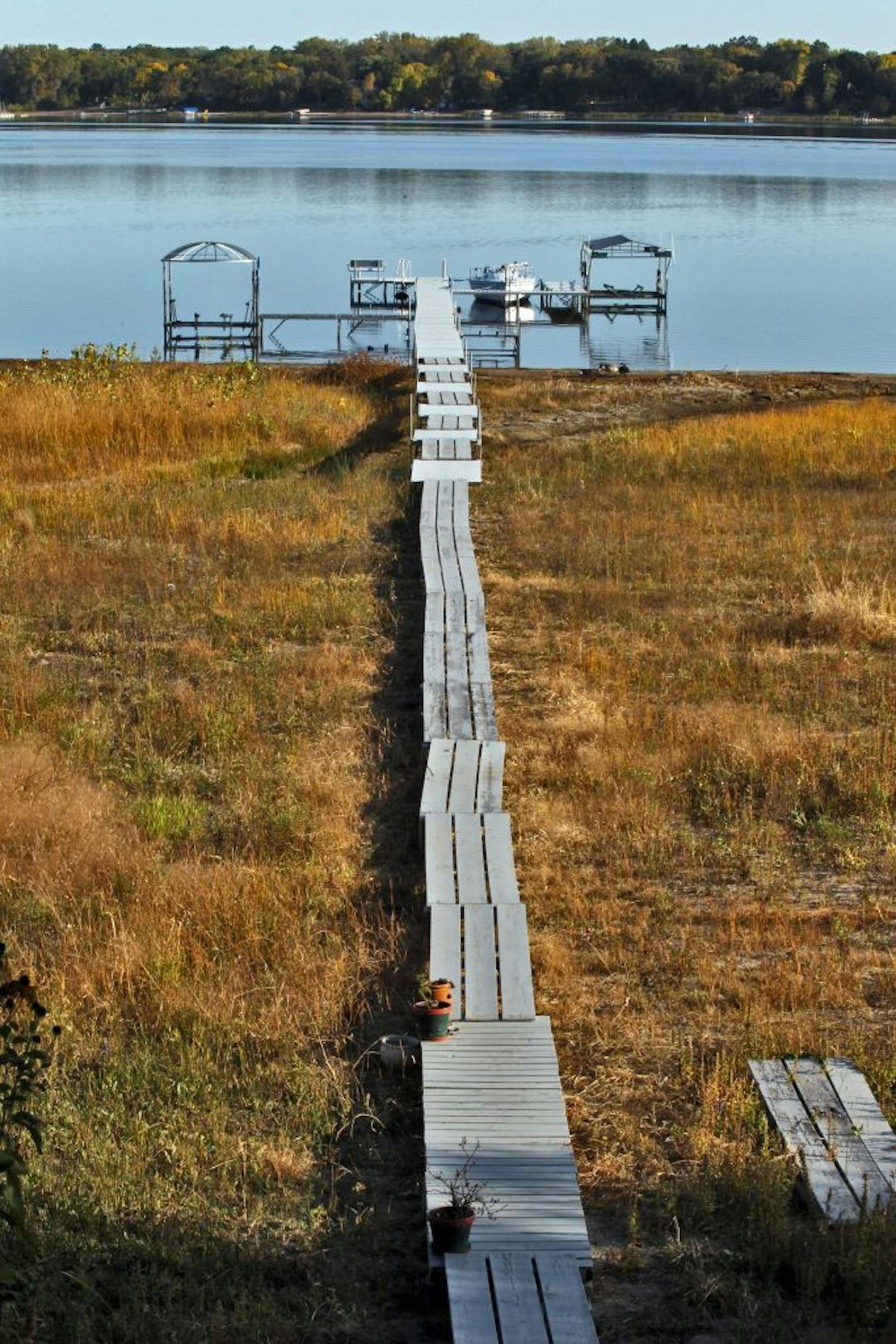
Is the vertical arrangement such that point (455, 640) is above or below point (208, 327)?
above

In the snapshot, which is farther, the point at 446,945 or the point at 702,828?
the point at 702,828

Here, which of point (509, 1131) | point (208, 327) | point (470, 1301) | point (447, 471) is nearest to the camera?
point (470, 1301)

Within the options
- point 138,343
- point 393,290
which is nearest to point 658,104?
point 393,290

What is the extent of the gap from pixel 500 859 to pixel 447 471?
7.53m

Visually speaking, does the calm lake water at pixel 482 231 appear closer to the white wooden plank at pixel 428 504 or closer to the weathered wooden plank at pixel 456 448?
the weathered wooden plank at pixel 456 448

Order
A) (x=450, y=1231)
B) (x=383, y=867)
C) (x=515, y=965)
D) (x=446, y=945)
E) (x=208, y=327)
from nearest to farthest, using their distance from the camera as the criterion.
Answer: (x=450, y=1231)
(x=515, y=965)
(x=446, y=945)
(x=383, y=867)
(x=208, y=327)

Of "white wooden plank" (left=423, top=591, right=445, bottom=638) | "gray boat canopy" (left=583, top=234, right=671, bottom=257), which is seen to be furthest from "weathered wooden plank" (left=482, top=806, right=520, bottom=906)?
"gray boat canopy" (left=583, top=234, right=671, bottom=257)

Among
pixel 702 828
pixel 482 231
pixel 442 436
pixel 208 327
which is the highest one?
pixel 442 436

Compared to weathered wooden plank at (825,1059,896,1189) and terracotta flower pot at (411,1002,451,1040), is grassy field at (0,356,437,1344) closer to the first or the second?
terracotta flower pot at (411,1002,451,1040)

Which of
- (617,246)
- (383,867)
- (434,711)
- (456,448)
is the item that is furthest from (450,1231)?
(617,246)

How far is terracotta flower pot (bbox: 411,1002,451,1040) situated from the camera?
5.28m

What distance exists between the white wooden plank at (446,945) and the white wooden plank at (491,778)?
3.56ft

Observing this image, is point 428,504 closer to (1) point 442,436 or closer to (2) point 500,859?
(1) point 442,436

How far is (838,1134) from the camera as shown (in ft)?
15.9
